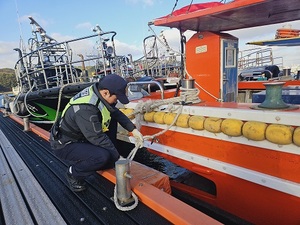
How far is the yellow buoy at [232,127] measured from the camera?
2.03 meters

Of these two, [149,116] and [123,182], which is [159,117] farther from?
[123,182]

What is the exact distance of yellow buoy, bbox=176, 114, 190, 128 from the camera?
2520mm

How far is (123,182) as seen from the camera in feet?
5.44

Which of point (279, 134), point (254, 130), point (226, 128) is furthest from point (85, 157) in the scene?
point (279, 134)

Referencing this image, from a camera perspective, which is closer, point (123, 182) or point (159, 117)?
point (123, 182)

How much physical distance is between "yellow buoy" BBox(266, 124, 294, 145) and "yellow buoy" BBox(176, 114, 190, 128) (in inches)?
34.8

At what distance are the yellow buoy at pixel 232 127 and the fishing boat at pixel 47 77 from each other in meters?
2.92

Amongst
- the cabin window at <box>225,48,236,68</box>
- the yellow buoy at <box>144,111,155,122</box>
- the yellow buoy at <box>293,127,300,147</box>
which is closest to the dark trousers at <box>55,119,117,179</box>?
the yellow buoy at <box>144,111,155,122</box>

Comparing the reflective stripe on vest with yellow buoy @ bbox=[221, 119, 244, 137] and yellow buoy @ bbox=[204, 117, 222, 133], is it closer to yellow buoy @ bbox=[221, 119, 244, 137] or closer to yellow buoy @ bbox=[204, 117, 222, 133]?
yellow buoy @ bbox=[204, 117, 222, 133]

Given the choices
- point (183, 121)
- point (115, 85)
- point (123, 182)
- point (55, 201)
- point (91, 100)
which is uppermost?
point (115, 85)

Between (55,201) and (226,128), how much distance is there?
1.67 metres

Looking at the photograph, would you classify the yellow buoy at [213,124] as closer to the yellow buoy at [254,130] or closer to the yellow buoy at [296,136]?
the yellow buoy at [254,130]

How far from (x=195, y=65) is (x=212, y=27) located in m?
0.64

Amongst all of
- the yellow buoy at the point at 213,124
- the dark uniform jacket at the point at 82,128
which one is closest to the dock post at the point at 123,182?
the dark uniform jacket at the point at 82,128
